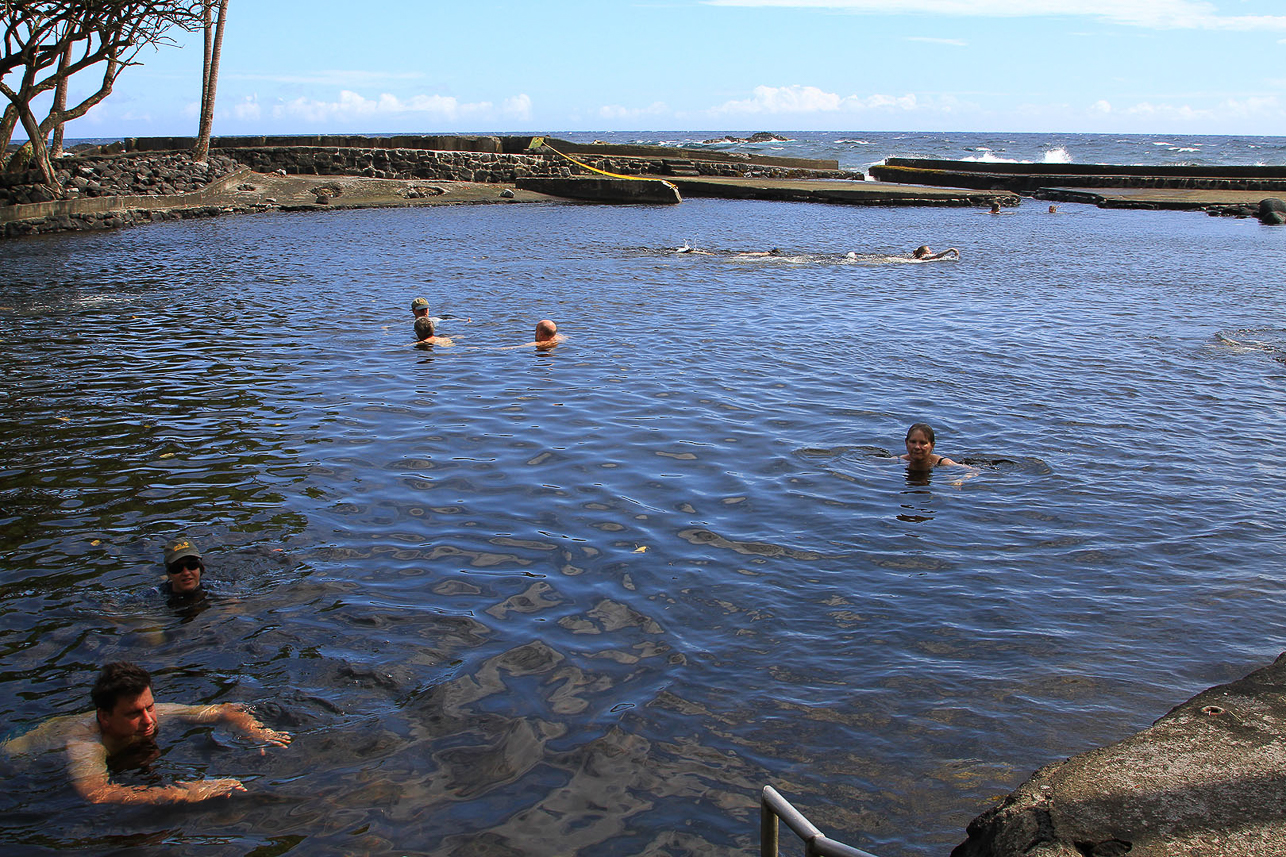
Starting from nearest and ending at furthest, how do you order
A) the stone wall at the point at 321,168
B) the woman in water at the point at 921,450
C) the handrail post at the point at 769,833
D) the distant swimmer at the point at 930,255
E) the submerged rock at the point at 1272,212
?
the handrail post at the point at 769,833 < the woman in water at the point at 921,450 < the distant swimmer at the point at 930,255 < the stone wall at the point at 321,168 < the submerged rock at the point at 1272,212

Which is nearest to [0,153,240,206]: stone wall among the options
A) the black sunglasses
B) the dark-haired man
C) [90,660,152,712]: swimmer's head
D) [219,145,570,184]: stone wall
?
[219,145,570,184]: stone wall

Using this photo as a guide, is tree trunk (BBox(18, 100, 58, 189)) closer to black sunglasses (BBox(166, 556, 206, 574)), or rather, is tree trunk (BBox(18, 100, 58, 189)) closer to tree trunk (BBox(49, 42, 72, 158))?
tree trunk (BBox(49, 42, 72, 158))

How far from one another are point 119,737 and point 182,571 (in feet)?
5.37

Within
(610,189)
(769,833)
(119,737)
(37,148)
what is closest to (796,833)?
(769,833)

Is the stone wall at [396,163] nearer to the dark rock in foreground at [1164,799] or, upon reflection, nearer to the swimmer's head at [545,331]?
the swimmer's head at [545,331]

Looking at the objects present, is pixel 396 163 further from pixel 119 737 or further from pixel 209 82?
pixel 119 737

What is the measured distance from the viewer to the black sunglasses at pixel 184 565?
20.4 ft

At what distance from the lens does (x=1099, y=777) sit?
347 cm

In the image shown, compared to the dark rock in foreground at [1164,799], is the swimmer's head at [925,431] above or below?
above

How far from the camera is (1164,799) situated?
3285 millimetres

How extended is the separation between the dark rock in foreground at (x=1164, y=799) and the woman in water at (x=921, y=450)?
4.83 m

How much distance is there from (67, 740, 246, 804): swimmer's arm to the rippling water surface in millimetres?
92

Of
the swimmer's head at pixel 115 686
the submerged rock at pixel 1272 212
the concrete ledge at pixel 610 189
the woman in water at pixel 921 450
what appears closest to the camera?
the swimmer's head at pixel 115 686

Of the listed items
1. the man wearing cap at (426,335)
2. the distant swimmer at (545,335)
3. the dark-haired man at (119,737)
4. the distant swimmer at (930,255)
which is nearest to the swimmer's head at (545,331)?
the distant swimmer at (545,335)
